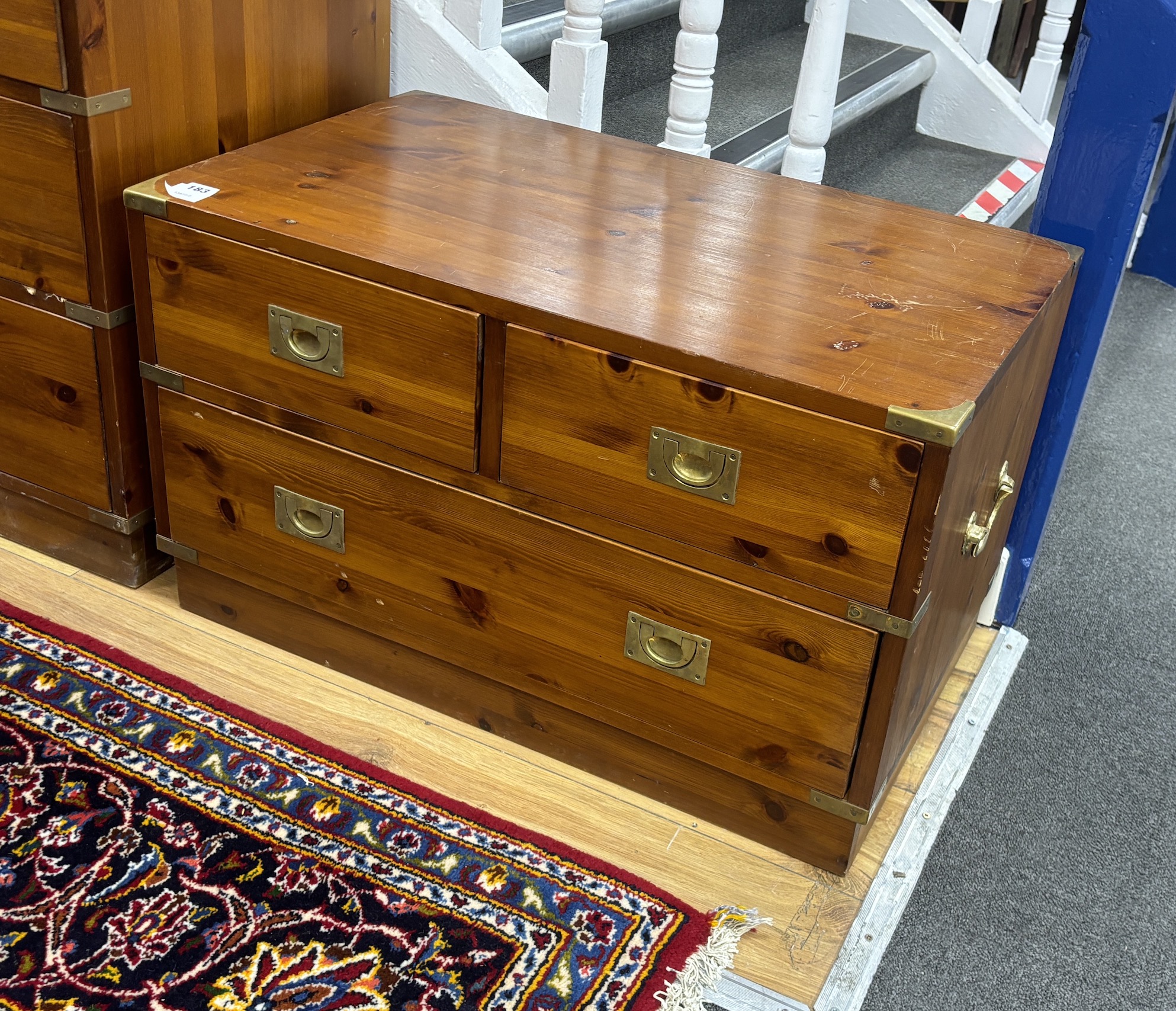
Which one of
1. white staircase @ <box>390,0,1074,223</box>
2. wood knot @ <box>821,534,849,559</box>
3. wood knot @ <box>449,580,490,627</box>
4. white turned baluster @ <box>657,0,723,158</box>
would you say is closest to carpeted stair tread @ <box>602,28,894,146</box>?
white staircase @ <box>390,0,1074,223</box>

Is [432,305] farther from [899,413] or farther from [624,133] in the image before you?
[624,133]

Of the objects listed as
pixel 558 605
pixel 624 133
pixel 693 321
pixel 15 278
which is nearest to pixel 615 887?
pixel 558 605

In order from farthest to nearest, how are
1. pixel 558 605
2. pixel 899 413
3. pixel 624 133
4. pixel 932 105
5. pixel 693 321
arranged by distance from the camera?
pixel 932 105, pixel 624 133, pixel 558 605, pixel 693 321, pixel 899 413

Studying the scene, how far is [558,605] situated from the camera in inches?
52.4

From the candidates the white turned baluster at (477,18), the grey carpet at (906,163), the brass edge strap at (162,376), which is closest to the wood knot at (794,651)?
the brass edge strap at (162,376)

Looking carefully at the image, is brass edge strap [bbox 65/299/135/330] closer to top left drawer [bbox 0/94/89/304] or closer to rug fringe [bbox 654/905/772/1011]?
top left drawer [bbox 0/94/89/304]

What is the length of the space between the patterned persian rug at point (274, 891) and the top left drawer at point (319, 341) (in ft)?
1.27

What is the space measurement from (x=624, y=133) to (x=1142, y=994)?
1.48 metres

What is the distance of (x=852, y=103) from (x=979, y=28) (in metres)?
0.58

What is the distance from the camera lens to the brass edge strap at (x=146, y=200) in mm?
1347

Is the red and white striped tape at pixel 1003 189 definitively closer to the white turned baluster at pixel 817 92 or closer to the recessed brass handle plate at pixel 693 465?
the white turned baluster at pixel 817 92

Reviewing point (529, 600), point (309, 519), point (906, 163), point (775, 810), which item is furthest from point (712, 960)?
point (906, 163)

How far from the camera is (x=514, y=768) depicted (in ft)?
4.72

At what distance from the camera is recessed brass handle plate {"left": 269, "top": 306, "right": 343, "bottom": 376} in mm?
1315
